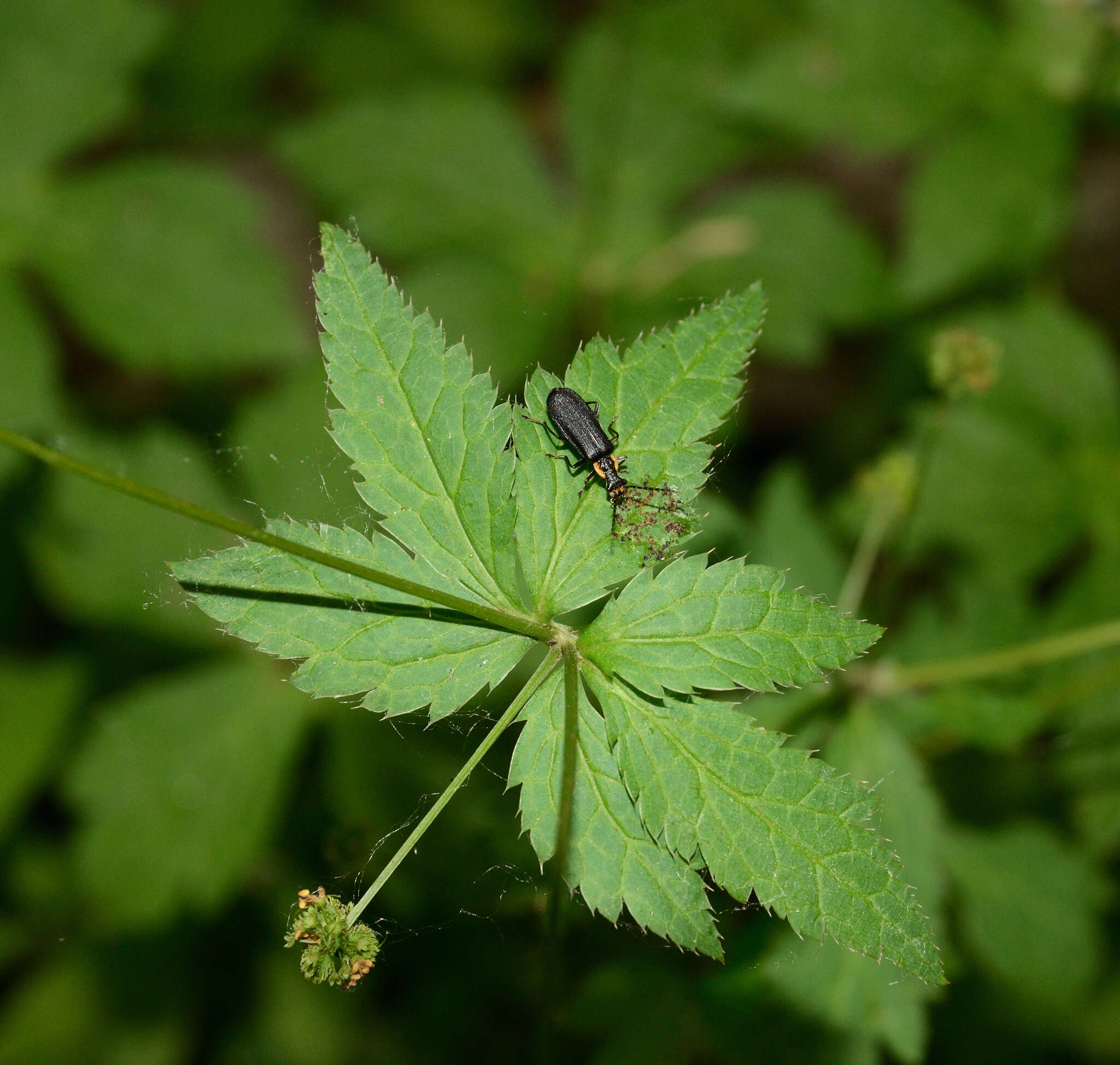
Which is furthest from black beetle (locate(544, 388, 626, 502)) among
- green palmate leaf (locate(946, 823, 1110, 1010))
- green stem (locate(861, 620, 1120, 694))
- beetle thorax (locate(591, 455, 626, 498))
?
green palmate leaf (locate(946, 823, 1110, 1010))

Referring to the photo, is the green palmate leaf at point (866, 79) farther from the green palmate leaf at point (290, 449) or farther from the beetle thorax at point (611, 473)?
the beetle thorax at point (611, 473)

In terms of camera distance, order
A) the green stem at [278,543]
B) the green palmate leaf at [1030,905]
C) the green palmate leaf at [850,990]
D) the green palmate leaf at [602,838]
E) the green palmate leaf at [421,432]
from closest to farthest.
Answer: the green stem at [278,543] < the green palmate leaf at [602,838] < the green palmate leaf at [421,432] < the green palmate leaf at [850,990] < the green palmate leaf at [1030,905]

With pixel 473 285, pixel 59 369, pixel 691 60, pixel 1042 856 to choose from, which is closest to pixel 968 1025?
pixel 1042 856

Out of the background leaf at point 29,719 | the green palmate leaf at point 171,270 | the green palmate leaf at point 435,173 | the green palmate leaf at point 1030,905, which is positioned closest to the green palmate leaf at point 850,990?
the green palmate leaf at point 1030,905

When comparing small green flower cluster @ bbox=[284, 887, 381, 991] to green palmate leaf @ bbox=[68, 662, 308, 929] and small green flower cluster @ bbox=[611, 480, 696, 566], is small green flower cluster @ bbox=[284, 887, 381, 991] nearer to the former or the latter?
small green flower cluster @ bbox=[611, 480, 696, 566]

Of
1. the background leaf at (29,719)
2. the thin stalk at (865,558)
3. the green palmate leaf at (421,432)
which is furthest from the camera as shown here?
the background leaf at (29,719)

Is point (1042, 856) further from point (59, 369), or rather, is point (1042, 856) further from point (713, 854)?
point (59, 369)
